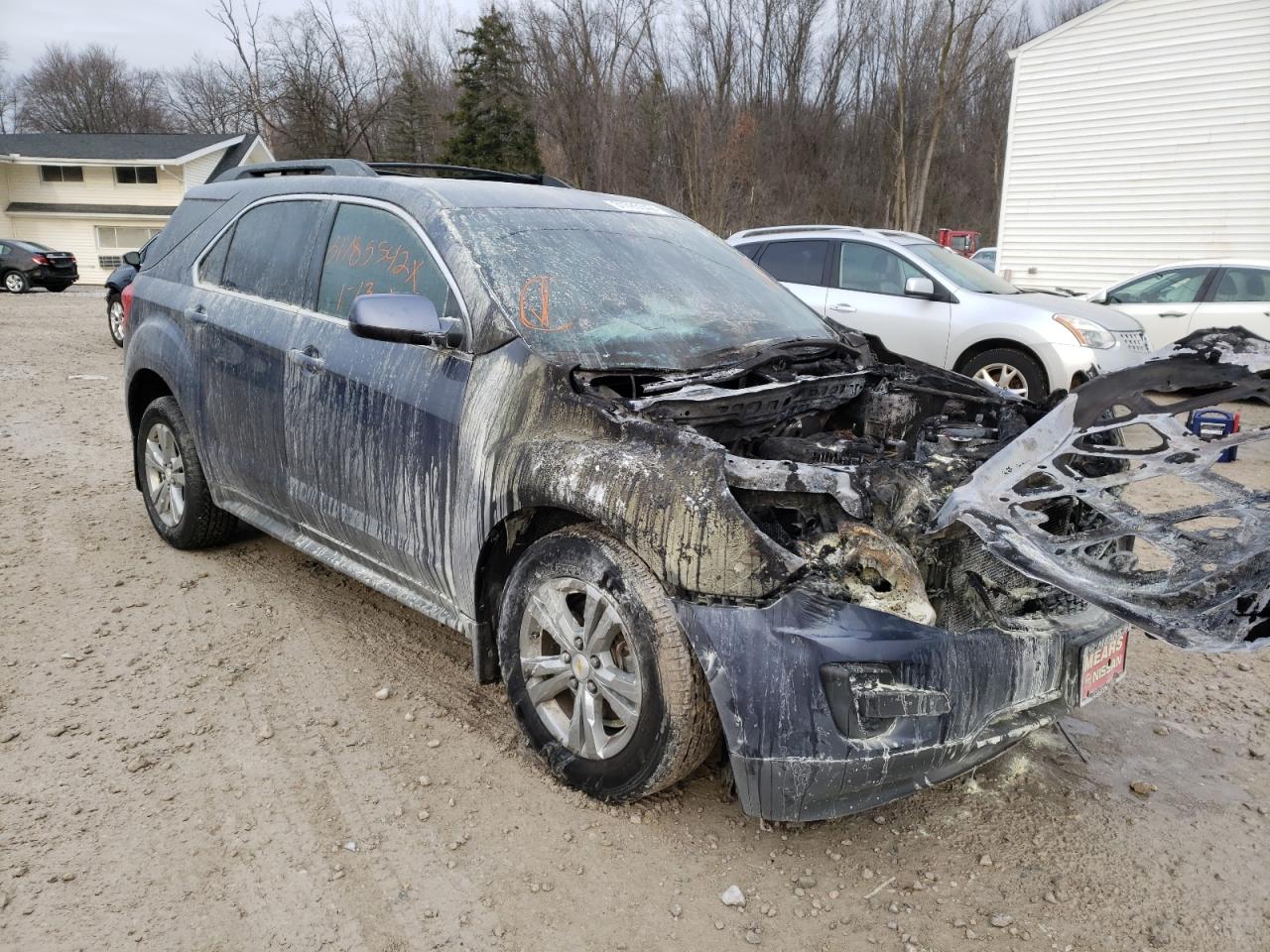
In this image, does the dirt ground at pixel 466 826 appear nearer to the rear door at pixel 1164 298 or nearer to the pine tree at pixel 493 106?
→ the rear door at pixel 1164 298

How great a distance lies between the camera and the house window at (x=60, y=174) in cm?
3475

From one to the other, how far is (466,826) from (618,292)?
184 centimetres

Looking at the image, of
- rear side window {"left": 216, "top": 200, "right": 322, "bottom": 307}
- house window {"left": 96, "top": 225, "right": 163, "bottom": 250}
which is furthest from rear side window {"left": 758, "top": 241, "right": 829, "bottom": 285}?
house window {"left": 96, "top": 225, "right": 163, "bottom": 250}

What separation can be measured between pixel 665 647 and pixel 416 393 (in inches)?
50.0

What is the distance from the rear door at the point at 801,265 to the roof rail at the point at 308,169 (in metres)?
5.34

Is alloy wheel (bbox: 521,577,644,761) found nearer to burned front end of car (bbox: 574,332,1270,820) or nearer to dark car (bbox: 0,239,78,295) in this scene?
burned front end of car (bbox: 574,332,1270,820)

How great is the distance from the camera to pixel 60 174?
34812 millimetres

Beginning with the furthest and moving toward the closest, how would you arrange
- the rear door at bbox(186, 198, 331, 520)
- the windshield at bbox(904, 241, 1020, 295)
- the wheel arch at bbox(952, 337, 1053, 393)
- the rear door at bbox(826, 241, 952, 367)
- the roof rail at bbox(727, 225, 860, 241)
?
the roof rail at bbox(727, 225, 860, 241), the windshield at bbox(904, 241, 1020, 295), the rear door at bbox(826, 241, 952, 367), the wheel arch at bbox(952, 337, 1053, 393), the rear door at bbox(186, 198, 331, 520)

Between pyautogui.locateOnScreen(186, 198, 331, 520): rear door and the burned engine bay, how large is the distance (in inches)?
60.8

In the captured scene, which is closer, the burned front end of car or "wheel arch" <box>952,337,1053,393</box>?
the burned front end of car

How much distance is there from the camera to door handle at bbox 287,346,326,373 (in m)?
3.45

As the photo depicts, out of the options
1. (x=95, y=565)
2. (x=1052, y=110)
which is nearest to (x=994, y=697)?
(x=95, y=565)

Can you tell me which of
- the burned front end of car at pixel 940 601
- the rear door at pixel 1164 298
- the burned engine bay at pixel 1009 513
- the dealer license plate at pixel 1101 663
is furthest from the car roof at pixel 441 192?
the rear door at pixel 1164 298

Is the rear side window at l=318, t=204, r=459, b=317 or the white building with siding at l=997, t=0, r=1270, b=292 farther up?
the white building with siding at l=997, t=0, r=1270, b=292
